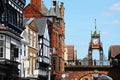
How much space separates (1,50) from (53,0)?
42496mm

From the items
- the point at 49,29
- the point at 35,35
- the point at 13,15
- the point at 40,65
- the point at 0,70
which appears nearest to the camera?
the point at 0,70

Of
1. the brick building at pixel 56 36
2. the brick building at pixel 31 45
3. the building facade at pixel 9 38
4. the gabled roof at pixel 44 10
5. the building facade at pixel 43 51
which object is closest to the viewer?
the building facade at pixel 9 38

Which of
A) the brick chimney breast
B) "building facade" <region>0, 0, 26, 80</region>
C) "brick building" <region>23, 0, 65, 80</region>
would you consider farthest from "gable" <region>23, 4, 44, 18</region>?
"building facade" <region>0, 0, 26, 80</region>

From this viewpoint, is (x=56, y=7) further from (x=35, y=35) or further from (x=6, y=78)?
(x=6, y=78)

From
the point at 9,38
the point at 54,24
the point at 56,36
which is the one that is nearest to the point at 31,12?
the point at 54,24

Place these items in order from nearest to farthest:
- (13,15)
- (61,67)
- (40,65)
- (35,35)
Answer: (13,15), (35,35), (40,65), (61,67)

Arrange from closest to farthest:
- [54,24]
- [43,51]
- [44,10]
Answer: [43,51]
[54,24]
[44,10]

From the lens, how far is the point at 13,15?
1743 inches

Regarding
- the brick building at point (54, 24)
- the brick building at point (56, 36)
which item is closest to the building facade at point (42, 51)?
the brick building at point (54, 24)

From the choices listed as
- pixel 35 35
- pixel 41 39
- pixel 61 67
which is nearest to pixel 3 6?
pixel 35 35

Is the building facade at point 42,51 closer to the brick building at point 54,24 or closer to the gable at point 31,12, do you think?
the brick building at point 54,24

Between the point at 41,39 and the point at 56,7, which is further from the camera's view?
the point at 56,7

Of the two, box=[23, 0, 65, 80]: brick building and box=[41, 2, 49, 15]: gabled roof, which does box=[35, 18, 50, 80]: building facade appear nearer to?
box=[23, 0, 65, 80]: brick building

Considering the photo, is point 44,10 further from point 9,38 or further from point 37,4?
point 9,38
